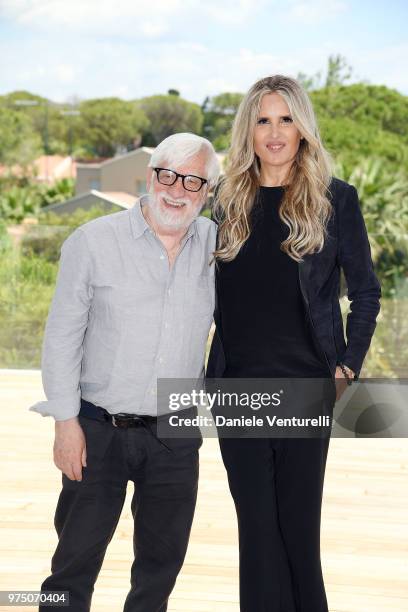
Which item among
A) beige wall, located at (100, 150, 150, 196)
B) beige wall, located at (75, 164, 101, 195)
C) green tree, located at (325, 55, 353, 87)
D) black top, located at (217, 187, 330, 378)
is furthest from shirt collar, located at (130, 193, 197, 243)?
beige wall, located at (75, 164, 101, 195)

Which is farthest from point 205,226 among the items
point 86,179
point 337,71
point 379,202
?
point 86,179

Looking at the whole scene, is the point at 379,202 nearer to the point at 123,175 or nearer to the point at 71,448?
the point at 71,448

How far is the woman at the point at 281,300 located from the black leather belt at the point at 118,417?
0.62ft

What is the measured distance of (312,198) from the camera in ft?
6.28

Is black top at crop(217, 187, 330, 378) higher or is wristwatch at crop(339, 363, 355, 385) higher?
black top at crop(217, 187, 330, 378)

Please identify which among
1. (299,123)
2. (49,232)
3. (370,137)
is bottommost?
(370,137)

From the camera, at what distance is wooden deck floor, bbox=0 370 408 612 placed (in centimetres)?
272

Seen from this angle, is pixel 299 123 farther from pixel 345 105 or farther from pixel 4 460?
pixel 345 105

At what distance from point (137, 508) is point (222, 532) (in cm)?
134

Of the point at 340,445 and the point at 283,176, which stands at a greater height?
the point at 283,176

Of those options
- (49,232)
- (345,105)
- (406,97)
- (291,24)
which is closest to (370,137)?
(345,105)

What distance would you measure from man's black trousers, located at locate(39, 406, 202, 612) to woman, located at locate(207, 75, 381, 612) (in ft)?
0.44

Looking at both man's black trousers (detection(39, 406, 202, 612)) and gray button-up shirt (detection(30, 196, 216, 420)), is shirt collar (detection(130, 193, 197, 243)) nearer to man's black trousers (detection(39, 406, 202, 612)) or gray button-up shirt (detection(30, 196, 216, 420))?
gray button-up shirt (detection(30, 196, 216, 420))

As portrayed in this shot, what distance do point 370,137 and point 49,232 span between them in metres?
34.8
